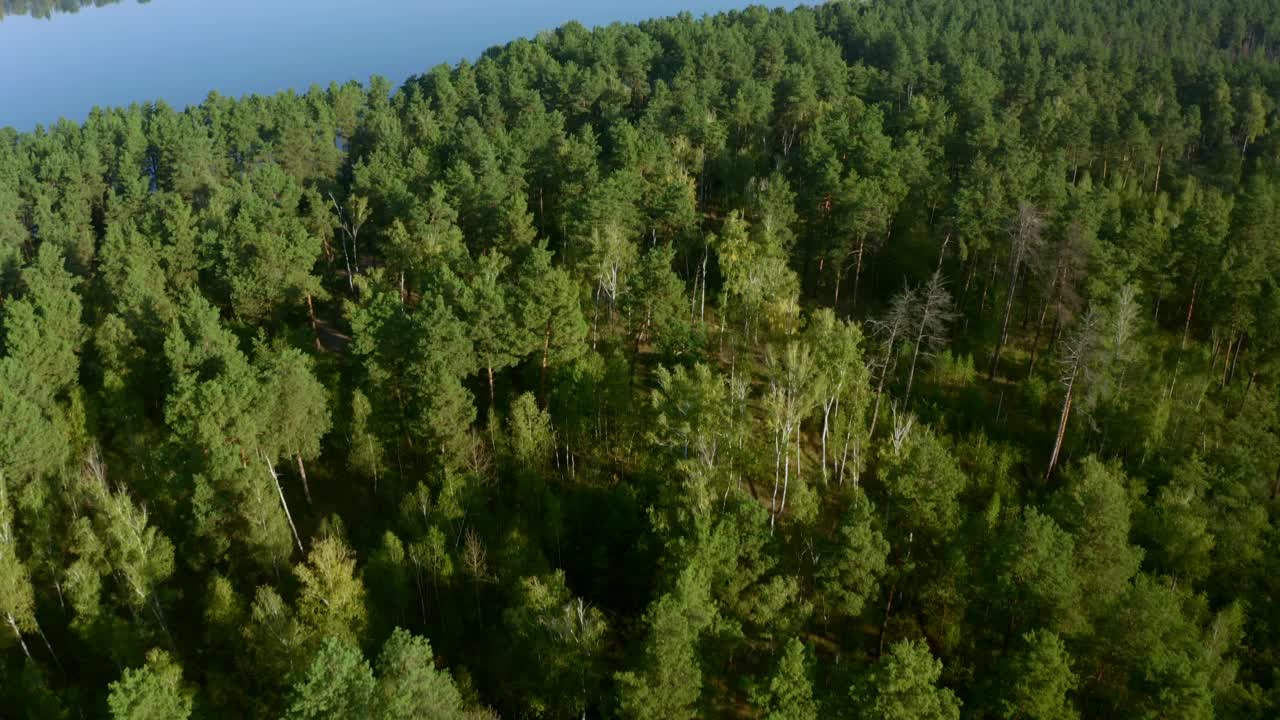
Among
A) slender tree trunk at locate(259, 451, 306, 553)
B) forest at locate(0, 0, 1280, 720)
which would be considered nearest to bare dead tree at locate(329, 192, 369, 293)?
forest at locate(0, 0, 1280, 720)

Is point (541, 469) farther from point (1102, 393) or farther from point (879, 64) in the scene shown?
point (879, 64)

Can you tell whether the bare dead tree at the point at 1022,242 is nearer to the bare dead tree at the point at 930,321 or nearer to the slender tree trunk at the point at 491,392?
the bare dead tree at the point at 930,321

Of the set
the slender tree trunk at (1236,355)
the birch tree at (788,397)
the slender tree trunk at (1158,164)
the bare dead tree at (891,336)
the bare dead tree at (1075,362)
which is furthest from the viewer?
the slender tree trunk at (1158,164)

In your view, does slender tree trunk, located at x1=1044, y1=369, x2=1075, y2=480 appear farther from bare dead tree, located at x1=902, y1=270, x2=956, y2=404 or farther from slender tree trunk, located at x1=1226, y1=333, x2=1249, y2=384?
slender tree trunk, located at x1=1226, y1=333, x2=1249, y2=384

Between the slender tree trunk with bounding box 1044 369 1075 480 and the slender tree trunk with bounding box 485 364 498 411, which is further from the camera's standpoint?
the slender tree trunk with bounding box 1044 369 1075 480

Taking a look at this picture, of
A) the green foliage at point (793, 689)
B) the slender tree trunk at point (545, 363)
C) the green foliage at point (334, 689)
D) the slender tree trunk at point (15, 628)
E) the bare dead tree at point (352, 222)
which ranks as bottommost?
the slender tree trunk at point (15, 628)

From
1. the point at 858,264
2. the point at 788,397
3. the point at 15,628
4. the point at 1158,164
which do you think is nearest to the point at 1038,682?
the point at 788,397

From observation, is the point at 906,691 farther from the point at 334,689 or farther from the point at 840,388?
the point at 840,388

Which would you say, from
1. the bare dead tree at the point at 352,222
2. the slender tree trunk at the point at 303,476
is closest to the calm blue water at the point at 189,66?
the bare dead tree at the point at 352,222

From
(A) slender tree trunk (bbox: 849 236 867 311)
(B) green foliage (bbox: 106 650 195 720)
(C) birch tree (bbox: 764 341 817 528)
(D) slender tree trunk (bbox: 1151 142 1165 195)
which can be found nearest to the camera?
(B) green foliage (bbox: 106 650 195 720)
